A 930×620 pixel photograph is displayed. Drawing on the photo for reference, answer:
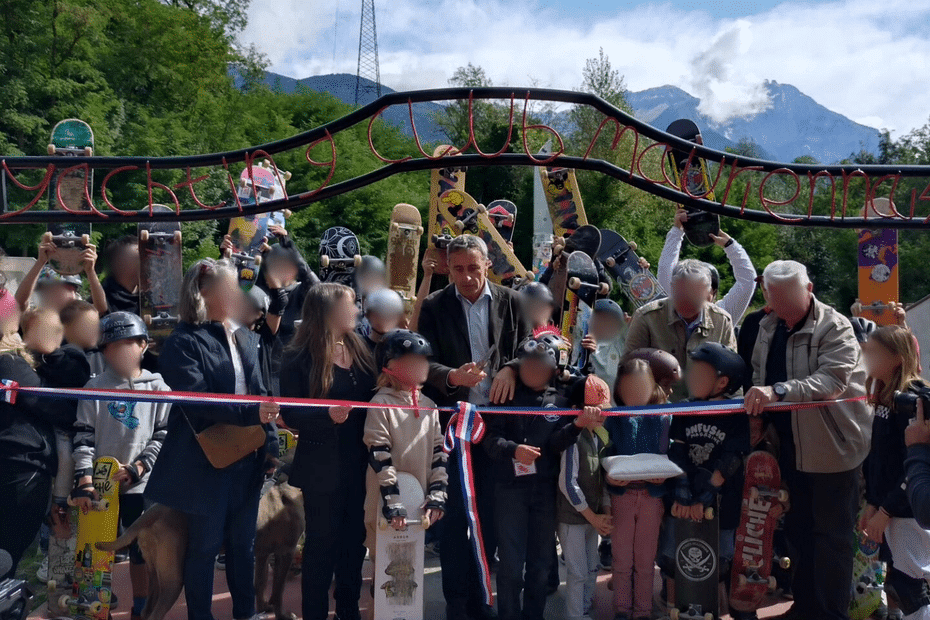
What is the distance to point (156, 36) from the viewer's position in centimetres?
2361

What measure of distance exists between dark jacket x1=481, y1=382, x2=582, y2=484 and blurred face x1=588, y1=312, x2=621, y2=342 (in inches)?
55.2

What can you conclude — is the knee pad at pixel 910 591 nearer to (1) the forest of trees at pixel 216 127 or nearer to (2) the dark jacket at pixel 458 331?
(2) the dark jacket at pixel 458 331

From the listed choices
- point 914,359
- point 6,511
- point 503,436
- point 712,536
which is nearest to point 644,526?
point 712,536

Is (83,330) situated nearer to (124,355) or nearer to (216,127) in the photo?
(124,355)

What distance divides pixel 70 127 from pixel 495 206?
4378mm

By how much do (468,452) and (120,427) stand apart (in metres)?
1.90

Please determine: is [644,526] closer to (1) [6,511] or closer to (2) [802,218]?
(2) [802,218]

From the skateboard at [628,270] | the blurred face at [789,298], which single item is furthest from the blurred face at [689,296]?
the skateboard at [628,270]

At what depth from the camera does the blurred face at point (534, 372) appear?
4395mm

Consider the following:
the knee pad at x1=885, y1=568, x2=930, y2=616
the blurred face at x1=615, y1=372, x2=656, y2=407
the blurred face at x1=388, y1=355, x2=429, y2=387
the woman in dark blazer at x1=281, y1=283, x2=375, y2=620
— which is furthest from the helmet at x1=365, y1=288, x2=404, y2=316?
the knee pad at x1=885, y1=568, x2=930, y2=616

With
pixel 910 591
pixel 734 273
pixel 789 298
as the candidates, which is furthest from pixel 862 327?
pixel 910 591

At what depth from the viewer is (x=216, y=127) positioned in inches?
912

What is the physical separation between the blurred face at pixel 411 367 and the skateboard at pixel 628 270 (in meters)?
3.02

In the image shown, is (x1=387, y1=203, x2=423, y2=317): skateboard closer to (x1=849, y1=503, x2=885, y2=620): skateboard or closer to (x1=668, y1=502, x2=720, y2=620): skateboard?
(x1=668, y1=502, x2=720, y2=620): skateboard
